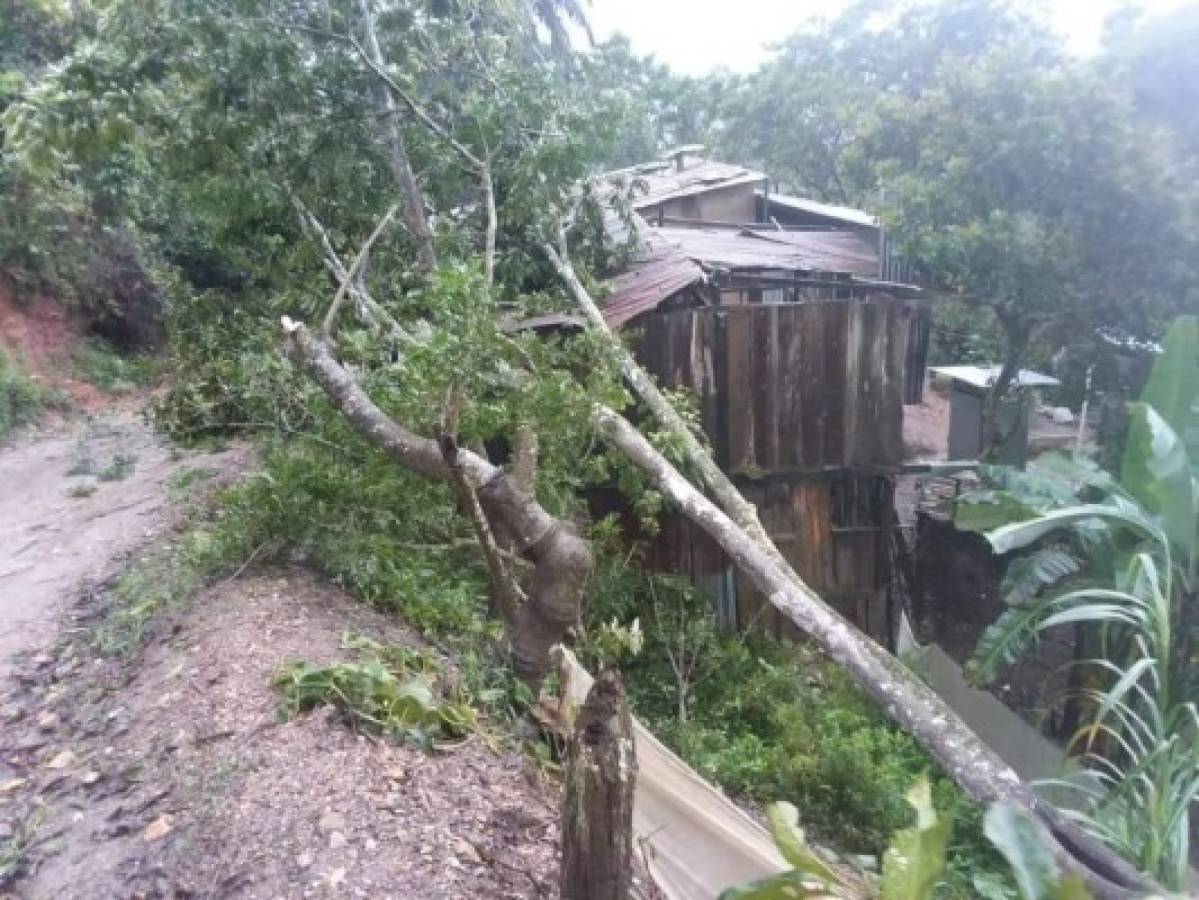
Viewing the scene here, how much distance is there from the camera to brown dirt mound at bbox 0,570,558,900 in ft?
8.64

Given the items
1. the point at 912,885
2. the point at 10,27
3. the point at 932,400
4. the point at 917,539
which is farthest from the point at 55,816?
the point at 932,400

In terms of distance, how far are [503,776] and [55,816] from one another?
1601 millimetres

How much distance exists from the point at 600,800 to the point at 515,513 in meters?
1.79

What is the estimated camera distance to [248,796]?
9.54 feet

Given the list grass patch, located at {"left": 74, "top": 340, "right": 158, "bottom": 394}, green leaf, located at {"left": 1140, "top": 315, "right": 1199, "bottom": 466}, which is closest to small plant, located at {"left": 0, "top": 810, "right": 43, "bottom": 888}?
green leaf, located at {"left": 1140, "top": 315, "right": 1199, "bottom": 466}

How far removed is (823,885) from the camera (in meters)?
2.40

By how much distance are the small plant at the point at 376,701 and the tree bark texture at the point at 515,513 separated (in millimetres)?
624

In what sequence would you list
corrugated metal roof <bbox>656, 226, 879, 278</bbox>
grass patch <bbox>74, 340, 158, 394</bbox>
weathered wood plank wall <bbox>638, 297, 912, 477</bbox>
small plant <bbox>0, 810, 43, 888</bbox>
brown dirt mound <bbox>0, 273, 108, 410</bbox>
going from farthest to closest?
1. grass patch <bbox>74, 340, 158, 394</bbox>
2. brown dirt mound <bbox>0, 273, 108, 410</bbox>
3. corrugated metal roof <bbox>656, 226, 879, 278</bbox>
4. weathered wood plank wall <bbox>638, 297, 912, 477</bbox>
5. small plant <bbox>0, 810, 43, 888</bbox>

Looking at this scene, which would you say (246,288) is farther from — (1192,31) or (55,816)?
(1192,31)

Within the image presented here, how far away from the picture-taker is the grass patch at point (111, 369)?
39.3 ft

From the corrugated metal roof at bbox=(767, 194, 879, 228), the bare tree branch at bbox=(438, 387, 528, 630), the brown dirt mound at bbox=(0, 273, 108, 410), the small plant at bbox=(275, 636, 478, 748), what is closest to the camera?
the small plant at bbox=(275, 636, 478, 748)

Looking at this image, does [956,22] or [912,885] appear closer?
[912,885]

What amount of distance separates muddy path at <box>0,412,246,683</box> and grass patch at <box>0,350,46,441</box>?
0.75 feet

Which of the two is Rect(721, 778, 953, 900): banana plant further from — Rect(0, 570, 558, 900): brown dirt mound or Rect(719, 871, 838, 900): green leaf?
Rect(0, 570, 558, 900): brown dirt mound
